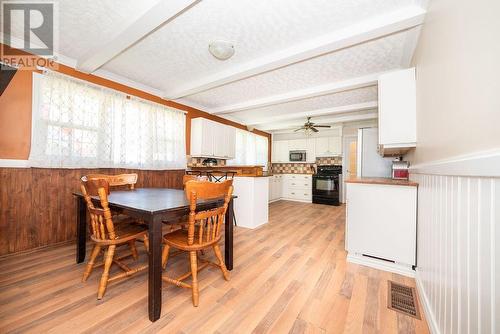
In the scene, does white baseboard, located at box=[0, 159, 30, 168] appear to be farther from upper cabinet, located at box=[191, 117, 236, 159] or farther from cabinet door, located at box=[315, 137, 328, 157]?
cabinet door, located at box=[315, 137, 328, 157]

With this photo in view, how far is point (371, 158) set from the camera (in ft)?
11.2

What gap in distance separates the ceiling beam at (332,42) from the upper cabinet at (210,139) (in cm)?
132

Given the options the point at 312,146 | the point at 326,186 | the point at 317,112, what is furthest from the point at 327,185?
the point at 317,112

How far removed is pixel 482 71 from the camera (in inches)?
32.3

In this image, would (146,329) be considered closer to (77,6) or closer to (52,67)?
(77,6)

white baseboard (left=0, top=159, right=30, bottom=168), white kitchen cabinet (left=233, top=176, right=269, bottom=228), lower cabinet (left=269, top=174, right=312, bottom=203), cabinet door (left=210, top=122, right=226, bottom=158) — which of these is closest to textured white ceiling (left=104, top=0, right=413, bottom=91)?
white baseboard (left=0, top=159, right=30, bottom=168)

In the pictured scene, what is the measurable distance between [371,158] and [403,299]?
236cm

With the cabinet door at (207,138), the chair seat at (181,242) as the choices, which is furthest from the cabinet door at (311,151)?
the chair seat at (181,242)

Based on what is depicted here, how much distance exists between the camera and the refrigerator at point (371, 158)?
3334 mm

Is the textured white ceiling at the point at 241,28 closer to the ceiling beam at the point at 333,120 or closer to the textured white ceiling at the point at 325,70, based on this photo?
the textured white ceiling at the point at 325,70

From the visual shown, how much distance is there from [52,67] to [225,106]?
2.85 m

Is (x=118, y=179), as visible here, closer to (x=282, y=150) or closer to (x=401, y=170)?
(x=401, y=170)

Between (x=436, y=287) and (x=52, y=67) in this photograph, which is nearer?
(x=436, y=287)

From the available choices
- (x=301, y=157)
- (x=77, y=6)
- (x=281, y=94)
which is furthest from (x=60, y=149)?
(x=301, y=157)
